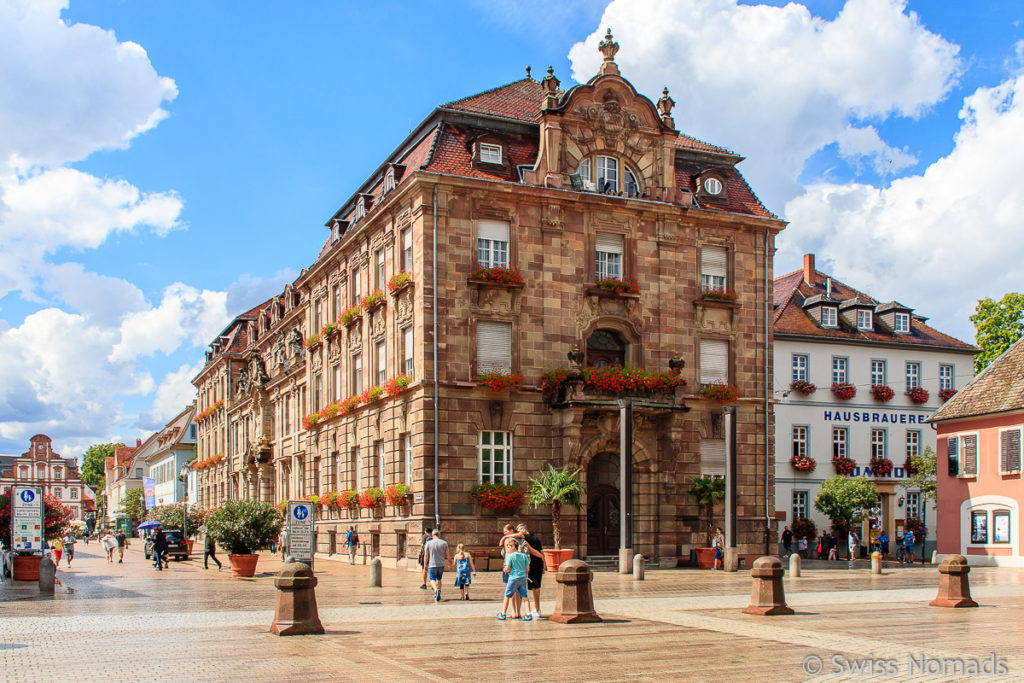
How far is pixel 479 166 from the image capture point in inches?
1496

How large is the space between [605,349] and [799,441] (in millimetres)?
16321

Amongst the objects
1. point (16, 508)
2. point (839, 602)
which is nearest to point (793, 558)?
point (839, 602)

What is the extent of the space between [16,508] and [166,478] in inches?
3448

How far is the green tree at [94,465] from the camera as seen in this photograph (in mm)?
195125

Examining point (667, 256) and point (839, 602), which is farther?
point (667, 256)

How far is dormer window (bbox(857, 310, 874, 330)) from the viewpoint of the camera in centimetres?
5444

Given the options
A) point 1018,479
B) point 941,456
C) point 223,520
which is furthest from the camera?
point 941,456

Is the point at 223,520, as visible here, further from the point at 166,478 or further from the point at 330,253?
the point at 166,478

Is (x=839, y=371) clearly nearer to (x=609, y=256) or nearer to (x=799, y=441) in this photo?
(x=799, y=441)

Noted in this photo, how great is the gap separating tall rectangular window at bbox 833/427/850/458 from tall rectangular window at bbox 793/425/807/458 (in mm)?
1589

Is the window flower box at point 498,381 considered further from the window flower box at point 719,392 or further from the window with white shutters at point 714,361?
the window with white shutters at point 714,361

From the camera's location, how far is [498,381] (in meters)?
36.1

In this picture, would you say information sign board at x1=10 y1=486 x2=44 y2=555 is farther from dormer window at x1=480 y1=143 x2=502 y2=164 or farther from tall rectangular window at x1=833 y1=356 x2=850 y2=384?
tall rectangular window at x1=833 y1=356 x2=850 y2=384

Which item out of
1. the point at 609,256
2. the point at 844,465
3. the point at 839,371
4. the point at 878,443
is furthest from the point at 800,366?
the point at 609,256
